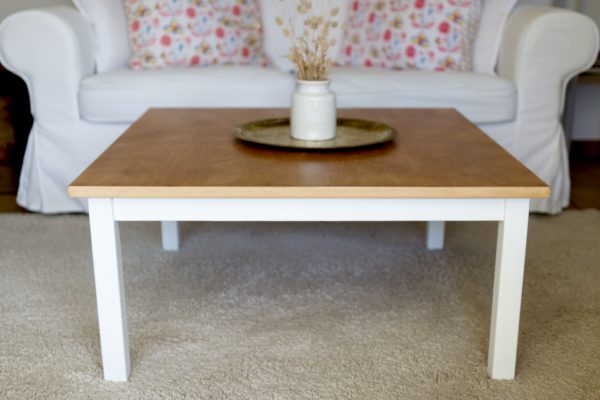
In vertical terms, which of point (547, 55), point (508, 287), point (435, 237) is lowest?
point (435, 237)

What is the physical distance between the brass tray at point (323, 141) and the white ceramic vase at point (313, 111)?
0.07 ft

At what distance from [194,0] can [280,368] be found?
5.76 feet

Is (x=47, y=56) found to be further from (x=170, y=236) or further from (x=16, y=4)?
(x=16, y=4)

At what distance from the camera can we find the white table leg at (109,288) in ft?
4.55

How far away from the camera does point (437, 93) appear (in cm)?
253

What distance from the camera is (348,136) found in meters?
1.77

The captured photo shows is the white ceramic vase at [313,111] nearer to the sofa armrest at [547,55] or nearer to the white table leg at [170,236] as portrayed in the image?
the white table leg at [170,236]

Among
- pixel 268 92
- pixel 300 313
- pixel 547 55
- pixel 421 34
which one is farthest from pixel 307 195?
pixel 421 34

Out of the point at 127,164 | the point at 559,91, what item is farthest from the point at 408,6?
the point at 127,164

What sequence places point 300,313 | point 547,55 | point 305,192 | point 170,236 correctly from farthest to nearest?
point 547,55 < point 170,236 < point 300,313 < point 305,192

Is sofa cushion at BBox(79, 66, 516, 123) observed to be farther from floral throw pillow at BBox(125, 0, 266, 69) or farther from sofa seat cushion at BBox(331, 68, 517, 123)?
floral throw pillow at BBox(125, 0, 266, 69)

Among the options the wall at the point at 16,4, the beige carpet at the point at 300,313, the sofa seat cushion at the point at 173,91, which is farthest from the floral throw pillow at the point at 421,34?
the wall at the point at 16,4

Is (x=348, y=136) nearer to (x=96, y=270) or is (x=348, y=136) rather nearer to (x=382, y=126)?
(x=382, y=126)

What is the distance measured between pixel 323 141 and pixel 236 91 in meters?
0.92
